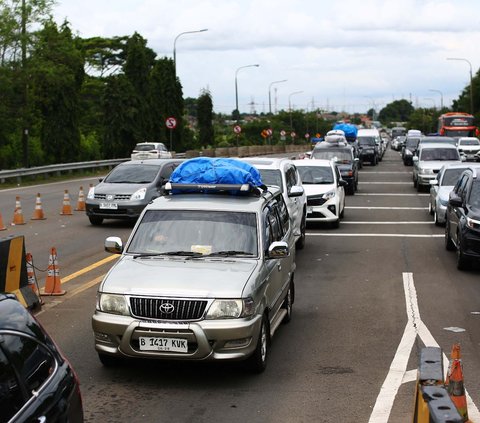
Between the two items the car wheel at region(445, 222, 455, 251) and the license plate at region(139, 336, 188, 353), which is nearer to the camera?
the license plate at region(139, 336, 188, 353)

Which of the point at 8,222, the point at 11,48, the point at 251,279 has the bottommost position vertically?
the point at 8,222

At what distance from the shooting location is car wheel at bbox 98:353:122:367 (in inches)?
331

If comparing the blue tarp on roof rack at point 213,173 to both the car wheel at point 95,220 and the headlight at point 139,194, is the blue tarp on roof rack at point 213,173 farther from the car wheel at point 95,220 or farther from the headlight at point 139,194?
the car wheel at point 95,220

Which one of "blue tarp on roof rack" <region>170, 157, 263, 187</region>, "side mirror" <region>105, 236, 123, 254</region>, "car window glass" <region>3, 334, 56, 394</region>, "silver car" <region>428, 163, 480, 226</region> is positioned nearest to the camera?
"car window glass" <region>3, 334, 56, 394</region>

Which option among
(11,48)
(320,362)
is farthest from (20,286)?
(11,48)

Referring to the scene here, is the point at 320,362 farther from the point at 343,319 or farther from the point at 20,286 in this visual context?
the point at 20,286

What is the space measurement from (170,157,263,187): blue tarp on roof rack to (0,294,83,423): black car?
5668 mm

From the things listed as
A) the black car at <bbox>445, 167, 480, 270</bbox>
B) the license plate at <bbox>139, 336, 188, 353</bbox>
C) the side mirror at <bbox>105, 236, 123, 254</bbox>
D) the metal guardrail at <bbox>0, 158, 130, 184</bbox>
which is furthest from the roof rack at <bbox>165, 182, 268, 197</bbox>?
the metal guardrail at <bbox>0, 158, 130, 184</bbox>

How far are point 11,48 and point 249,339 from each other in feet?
126

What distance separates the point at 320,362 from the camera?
8.89m

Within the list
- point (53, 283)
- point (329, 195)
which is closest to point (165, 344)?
point (53, 283)

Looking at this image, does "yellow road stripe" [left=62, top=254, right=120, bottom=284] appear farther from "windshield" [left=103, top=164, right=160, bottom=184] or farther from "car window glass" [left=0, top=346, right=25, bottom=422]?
"car window glass" [left=0, top=346, right=25, bottom=422]

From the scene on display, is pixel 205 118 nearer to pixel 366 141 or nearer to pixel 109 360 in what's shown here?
pixel 366 141

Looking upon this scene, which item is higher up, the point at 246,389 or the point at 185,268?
the point at 185,268
